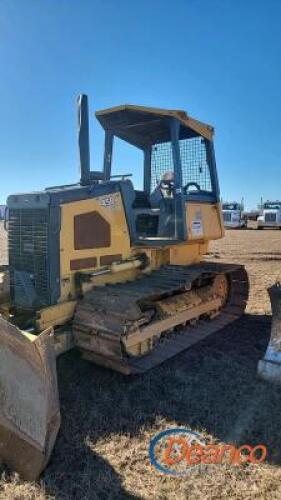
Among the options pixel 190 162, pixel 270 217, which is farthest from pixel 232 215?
pixel 190 162

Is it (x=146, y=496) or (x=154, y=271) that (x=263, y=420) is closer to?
(x=146, y=496)

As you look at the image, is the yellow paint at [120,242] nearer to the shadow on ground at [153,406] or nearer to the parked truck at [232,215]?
the shadow on ground at [153,406]

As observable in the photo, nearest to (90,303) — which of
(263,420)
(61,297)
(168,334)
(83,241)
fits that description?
(61,297)

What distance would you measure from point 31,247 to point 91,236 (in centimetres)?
67

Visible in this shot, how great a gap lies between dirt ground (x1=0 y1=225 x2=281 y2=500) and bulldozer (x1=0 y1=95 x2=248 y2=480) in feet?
0.63

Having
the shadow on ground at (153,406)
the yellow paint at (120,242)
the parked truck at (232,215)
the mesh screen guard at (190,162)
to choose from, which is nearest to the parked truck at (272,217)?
the parked truck at (232,215)

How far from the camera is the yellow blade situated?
2.87 m

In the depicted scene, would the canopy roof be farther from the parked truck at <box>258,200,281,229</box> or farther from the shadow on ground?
the parked truck at <box>258,200,281,229</box>

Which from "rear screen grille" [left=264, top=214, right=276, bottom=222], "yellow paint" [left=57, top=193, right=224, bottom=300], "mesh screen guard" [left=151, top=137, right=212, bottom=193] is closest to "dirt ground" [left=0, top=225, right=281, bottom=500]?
"yellow paint" [left=57, top=193, right=224, bottom=300]

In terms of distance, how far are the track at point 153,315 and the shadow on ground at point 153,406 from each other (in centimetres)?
23

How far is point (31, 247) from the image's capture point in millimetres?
4594

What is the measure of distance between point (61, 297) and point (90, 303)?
32 centimetres

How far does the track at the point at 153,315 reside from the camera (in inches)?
169

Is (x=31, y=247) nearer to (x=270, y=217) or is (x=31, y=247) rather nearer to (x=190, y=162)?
(x=190, y=162)
